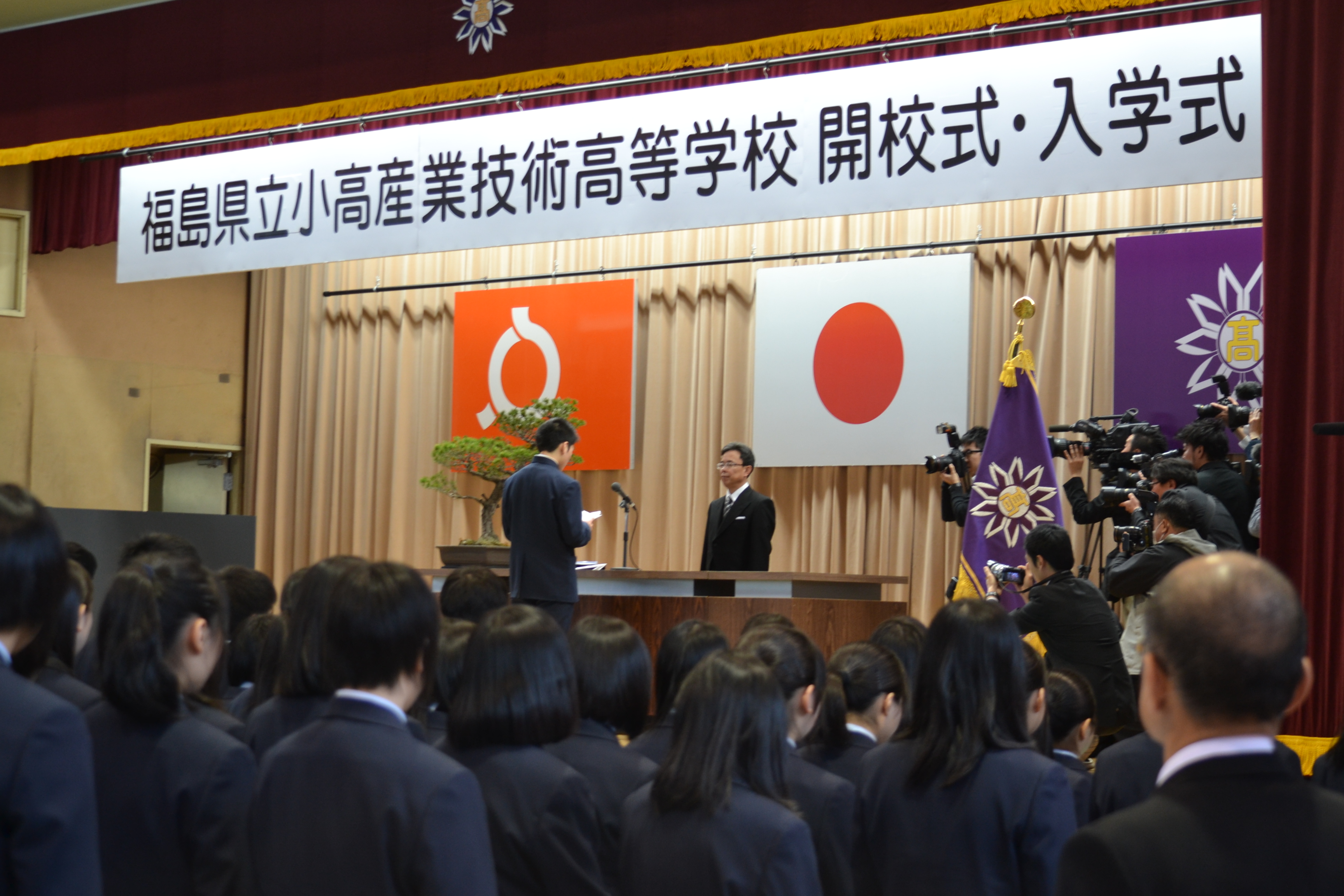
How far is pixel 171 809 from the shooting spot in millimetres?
1779

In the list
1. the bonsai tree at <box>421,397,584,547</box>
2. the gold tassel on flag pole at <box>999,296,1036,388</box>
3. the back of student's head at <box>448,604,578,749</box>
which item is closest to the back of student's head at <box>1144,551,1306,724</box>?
the back of student's head at <box>448,604,578,749</box>

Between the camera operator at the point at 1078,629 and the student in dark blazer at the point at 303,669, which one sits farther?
the camera operator at the point at 1078,629

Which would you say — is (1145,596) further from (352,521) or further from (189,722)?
(352,521)

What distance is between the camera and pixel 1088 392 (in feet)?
22.6

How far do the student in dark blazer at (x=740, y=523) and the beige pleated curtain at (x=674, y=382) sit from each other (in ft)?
4.27

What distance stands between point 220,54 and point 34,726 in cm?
611

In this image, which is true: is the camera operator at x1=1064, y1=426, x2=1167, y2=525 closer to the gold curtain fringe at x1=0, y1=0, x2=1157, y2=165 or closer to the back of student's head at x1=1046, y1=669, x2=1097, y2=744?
the gold curtain fringe at x1=0, y1=0, x2=1157, y2=165

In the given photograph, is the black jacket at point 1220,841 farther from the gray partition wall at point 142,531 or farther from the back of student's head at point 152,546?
the gray partition wall at point 142,531

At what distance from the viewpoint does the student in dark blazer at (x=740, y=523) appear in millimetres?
6359

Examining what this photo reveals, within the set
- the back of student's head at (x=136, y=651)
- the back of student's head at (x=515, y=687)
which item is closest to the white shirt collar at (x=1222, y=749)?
the back of student's head at (x=515, y=687)

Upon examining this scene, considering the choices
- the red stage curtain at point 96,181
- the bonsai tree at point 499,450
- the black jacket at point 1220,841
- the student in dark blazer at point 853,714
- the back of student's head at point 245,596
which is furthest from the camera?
the red stage curtain at point 96,181

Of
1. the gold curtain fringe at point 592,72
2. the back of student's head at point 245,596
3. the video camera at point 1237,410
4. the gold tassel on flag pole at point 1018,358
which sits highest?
the gold curtain fringe at point 592,72

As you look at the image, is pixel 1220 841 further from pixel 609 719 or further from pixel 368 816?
pixel 609 719

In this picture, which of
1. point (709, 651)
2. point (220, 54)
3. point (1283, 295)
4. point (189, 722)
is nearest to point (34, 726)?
point (189, 722)
